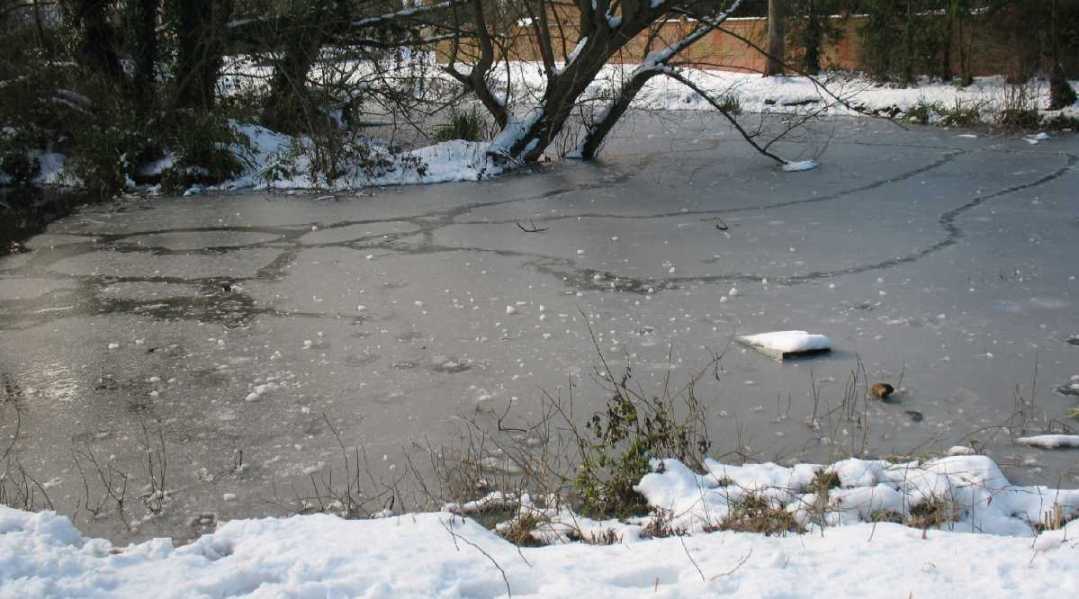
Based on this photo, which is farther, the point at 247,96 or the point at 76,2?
the point at 247,96

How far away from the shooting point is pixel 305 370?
5.35 metres

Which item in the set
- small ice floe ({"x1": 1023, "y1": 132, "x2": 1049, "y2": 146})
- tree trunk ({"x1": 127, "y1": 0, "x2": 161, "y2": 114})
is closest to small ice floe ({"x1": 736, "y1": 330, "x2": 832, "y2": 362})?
small ice floe ({"x1": 1023, "y1": 132, "x2": 1049, "y2": 146})

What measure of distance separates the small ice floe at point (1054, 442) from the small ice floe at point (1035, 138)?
30.0ft

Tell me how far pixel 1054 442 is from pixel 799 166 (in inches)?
292

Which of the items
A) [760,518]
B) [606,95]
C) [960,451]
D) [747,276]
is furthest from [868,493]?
[606,95]

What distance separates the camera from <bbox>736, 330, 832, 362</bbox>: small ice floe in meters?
5.31

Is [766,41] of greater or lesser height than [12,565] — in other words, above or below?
above

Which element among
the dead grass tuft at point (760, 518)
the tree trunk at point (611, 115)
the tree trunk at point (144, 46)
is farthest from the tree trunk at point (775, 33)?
the dead grass tuft at point (760, 518)

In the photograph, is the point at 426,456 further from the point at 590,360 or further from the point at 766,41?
the point at 766,41

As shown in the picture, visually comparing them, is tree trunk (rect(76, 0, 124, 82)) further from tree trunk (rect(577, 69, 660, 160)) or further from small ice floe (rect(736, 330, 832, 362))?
small ice floe (rect(736, 330, 832, 362))

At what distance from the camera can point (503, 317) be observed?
613cm

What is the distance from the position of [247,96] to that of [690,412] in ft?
33.3

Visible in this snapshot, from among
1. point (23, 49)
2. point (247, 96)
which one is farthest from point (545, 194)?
point (23, 49)

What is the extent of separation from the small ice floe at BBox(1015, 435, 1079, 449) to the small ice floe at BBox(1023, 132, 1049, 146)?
916cm
